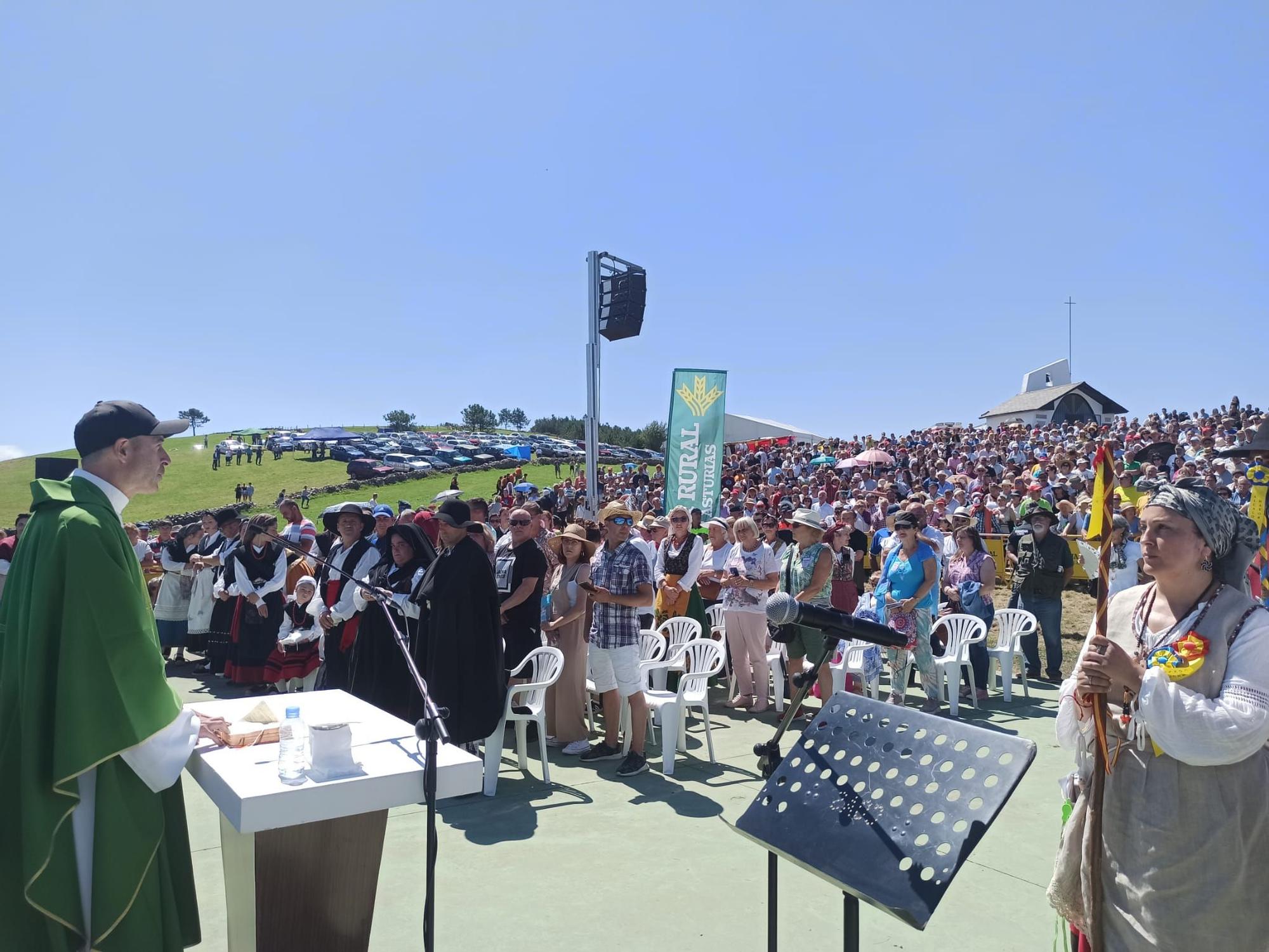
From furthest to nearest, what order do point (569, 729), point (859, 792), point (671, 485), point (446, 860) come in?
point (671, 485), point (569, 729), point (446, 860), point (859, 792)

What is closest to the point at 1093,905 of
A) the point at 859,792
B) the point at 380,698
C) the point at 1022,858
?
the point at 859,792

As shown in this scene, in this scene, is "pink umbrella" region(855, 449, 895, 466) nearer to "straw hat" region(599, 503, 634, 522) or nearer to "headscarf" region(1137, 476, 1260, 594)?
"straw hat" region(599, 503, 634, 522)

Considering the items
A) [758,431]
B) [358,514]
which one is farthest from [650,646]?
[758,431]

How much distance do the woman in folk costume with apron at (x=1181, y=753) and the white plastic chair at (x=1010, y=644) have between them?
5990 millimetres

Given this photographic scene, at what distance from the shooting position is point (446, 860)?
4.34 meters

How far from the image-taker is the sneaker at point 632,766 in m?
5.81

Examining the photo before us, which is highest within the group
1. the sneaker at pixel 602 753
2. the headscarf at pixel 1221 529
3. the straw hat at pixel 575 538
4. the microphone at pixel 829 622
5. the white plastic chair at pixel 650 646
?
the headscarf at pixel 1221 529

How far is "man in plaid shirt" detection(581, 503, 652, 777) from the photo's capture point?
19.4ft

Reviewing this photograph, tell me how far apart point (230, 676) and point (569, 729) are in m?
4.69

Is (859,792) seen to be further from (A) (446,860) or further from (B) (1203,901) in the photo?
(A) (446,860)

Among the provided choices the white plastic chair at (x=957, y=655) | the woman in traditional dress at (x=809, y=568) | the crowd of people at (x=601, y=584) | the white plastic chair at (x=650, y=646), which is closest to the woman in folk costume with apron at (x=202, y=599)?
the crowd of people at (x=601, y=584)

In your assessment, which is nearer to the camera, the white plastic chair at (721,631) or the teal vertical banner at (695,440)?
the white plastic chair at (721,631)

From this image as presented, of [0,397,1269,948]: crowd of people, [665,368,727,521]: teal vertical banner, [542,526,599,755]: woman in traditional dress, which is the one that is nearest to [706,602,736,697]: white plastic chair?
[0,397,1269,948]: crowd of people

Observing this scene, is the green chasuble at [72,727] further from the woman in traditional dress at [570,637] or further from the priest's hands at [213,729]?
the woman in traditional dress at [570,637]
